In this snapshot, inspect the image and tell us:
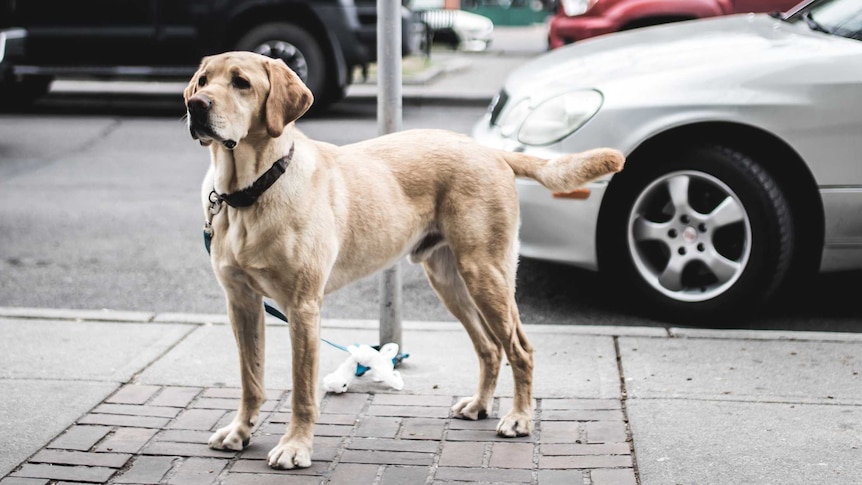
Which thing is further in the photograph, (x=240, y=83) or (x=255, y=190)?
(x=255, y=190)

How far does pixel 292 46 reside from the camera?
1163 cm

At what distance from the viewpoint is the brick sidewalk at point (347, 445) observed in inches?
142

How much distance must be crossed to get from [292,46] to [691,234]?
286 inches

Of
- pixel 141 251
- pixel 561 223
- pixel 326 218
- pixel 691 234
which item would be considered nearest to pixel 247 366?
pixel 326 218

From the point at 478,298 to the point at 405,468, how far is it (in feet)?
2.27

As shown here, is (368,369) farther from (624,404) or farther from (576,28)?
(576,28)

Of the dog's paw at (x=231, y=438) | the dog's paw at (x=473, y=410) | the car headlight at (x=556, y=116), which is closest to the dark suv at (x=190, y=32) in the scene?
the car headlight at (x=556, y=116)

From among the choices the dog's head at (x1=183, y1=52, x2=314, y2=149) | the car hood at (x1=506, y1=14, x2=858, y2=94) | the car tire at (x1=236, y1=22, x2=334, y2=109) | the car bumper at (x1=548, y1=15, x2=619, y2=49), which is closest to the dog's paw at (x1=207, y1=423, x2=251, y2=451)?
the dog's head at (x1=183, y1=52, x2=314, y2=149)

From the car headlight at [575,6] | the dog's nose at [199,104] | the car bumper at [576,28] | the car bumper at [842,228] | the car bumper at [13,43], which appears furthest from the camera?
the car bumper at [13,43]

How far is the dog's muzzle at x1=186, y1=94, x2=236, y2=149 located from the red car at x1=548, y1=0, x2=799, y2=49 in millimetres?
7333

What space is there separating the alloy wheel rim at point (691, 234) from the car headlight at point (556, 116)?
0.49 m

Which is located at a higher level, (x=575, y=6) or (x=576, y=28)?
(x=575, y=6)

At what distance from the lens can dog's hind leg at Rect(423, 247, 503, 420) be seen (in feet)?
13.6

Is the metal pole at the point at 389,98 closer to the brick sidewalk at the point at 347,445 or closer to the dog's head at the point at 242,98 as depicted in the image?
the brick sidewalk at the point at 347,445
